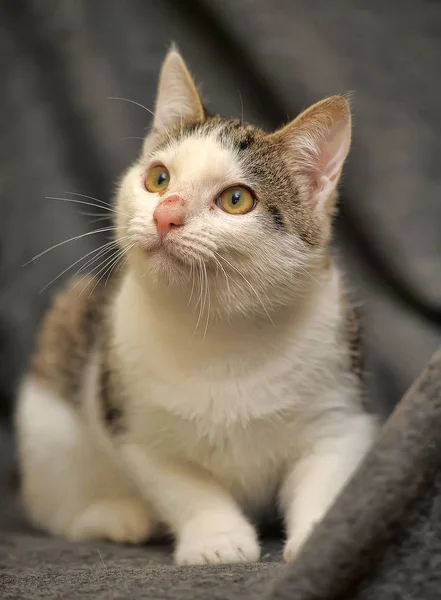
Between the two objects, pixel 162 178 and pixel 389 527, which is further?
pixel 162 178

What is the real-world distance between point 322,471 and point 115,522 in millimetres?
379

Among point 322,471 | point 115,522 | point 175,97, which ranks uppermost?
point 175,97

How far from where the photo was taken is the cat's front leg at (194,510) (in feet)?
3.30

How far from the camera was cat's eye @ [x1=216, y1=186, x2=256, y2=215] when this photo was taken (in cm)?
101

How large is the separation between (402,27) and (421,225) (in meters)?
0.43

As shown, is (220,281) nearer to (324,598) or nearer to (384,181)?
(324,598)

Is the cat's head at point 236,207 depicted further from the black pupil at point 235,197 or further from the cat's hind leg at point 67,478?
the cat's hind leg at point 67,478

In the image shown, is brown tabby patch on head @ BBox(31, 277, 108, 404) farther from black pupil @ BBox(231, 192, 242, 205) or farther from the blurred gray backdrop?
black pupil @ BBox(231, 192, 242, 205)

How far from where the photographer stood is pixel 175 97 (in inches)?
48.6

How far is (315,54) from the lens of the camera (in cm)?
156

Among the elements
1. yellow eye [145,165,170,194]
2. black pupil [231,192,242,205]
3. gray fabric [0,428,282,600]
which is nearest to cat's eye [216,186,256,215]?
black pupil [231,192,242,205]

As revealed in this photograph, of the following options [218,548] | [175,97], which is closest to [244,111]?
[175,97]

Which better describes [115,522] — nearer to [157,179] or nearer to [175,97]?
[157,179]

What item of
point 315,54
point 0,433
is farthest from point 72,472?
point 315,54
